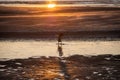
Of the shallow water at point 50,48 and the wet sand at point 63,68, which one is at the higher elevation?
the shallow water at point 50,48

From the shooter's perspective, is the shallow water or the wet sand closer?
the wet sand

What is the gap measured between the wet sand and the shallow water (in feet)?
1.89

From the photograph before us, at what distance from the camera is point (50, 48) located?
414 inches

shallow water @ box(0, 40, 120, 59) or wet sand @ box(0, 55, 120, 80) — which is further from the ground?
shallow water @ box(0, 40, 120, 59)

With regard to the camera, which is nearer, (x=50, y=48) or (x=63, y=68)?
(x=63, y=68)

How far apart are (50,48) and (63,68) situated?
259cm

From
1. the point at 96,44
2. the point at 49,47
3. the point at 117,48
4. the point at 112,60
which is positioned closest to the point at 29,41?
the point at 49,47

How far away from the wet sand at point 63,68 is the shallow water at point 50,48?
576mm

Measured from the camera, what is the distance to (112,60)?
29.0ft

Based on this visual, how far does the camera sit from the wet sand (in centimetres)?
728

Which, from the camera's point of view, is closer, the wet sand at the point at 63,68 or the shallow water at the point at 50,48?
the wet sand at the point at 63,68

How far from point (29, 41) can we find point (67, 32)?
2607 millimetres

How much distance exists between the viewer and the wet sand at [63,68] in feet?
23.9

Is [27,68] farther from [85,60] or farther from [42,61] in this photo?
[85,60]
